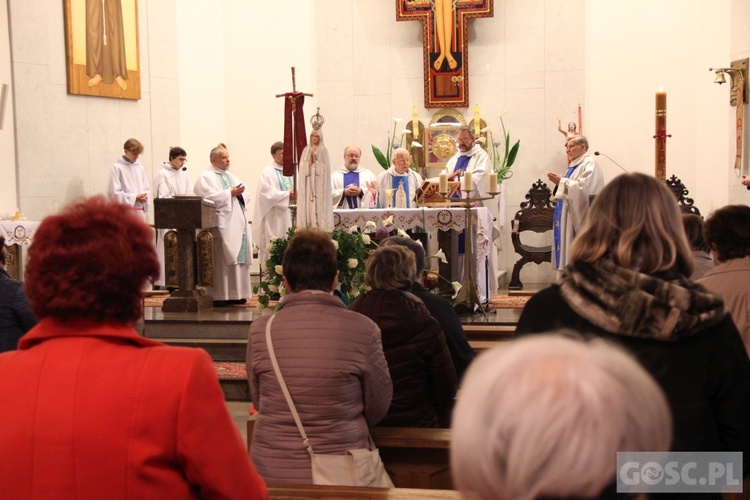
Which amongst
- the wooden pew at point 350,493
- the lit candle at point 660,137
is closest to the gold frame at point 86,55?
the lit candle at point 660,137

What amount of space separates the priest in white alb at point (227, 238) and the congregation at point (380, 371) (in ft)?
16.0

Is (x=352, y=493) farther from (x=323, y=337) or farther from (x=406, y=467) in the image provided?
(x=406, y=467)

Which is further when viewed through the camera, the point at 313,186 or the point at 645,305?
the point at 313,186

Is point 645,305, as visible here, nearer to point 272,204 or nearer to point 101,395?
point 101,395

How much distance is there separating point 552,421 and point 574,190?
8.91 meters

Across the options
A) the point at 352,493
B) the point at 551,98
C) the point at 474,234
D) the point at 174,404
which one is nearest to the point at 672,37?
the point at 551,98

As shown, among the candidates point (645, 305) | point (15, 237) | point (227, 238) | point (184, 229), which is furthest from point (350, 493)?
point (15, 237)

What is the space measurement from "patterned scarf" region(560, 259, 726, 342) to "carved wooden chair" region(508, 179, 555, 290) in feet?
28.8

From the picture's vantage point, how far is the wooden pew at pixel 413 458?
3.55m

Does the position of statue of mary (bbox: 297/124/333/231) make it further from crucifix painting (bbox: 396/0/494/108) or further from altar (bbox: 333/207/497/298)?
crucifix painting (bbox: 396/0/494/108)

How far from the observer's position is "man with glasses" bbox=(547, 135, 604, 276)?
9.62m

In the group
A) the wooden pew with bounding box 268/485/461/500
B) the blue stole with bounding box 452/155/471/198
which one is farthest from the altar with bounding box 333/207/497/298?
the wooden pew with bounding box 268/485/461/500

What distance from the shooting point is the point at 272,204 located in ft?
32.6

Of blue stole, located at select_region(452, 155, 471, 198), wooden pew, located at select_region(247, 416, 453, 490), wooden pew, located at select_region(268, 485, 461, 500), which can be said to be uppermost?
blue stole, located at select_region(452, 155, 471, 198)
